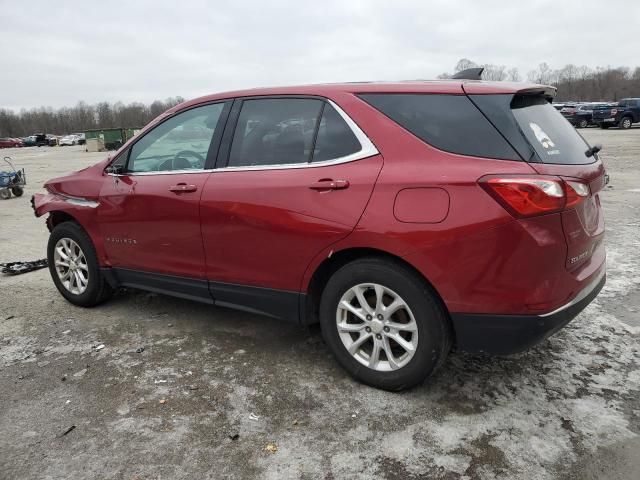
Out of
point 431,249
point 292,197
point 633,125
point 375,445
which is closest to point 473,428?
point 375,445

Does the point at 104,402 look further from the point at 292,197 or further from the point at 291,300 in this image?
the point at 292,197

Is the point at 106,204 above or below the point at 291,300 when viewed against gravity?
above

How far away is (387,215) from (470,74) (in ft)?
4.21

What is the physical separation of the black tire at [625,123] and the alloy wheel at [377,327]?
34.9 m

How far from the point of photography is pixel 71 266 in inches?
186

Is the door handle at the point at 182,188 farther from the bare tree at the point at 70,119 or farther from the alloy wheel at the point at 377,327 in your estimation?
the bare tree at the point at 70,119

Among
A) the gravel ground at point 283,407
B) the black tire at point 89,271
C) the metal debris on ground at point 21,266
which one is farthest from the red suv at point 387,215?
the metal debris on ground at point 21,266

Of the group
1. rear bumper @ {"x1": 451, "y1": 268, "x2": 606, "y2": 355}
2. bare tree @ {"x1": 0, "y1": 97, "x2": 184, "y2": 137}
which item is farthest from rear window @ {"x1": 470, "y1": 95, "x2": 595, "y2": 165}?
bare tree @ {"x1": 0, "y1": 97, "x2": 184, "y2": 137}

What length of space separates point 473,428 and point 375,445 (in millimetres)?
528

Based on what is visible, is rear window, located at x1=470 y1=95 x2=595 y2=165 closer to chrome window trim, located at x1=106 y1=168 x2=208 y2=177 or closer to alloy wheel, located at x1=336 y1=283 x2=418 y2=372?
alloy wheel, located at x1=336 y1=283 x2=418 y2=372

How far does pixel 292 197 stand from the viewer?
10.5ft

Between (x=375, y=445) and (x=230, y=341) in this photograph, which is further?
(x=230, y=341)

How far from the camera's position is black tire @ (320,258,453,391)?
2873mm

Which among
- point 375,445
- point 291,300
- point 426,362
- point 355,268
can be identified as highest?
point 355,268
